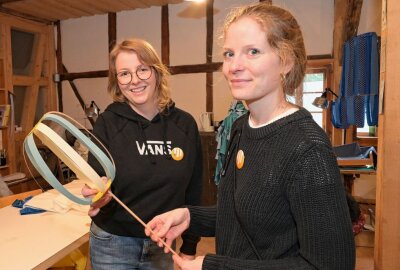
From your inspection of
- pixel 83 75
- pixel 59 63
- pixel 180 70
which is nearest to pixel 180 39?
pixel 180 70

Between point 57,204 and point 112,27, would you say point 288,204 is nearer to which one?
point 57,204

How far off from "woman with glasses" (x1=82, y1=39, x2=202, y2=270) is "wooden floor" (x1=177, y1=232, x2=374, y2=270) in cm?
223

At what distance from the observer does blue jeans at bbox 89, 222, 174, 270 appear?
1477 mm

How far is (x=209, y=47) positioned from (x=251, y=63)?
441cm

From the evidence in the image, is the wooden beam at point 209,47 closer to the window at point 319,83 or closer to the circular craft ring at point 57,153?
the window at point 319,83


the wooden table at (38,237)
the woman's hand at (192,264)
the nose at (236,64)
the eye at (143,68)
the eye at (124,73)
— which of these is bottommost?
the wooden table at (38,237)

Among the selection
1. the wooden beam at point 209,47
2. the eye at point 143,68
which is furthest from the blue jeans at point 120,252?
the wooden beam at point 209,47

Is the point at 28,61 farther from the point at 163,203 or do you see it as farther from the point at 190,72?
the point at 163,203

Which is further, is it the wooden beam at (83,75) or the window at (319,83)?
the wooden beam at (83,75)

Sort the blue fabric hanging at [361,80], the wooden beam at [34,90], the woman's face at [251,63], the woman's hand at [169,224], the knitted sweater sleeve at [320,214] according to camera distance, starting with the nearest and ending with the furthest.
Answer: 1. the knitted sweater sleeve at [320,214]
2. the woman's face at [251,63]
3. the woman's hand at [169,224]
4. the blue fabric hanging at [361,80]
5. the wooden beam at [34,90]

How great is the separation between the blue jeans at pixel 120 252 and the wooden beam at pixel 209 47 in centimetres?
372

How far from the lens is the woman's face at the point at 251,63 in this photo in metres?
0.81

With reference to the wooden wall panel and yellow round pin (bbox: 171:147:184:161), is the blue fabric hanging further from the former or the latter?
yellow round pin (bbox: 171:147:184:161)

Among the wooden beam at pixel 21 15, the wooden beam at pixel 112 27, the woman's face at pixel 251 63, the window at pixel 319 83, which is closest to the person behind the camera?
the woman's face at pixel 251 63
